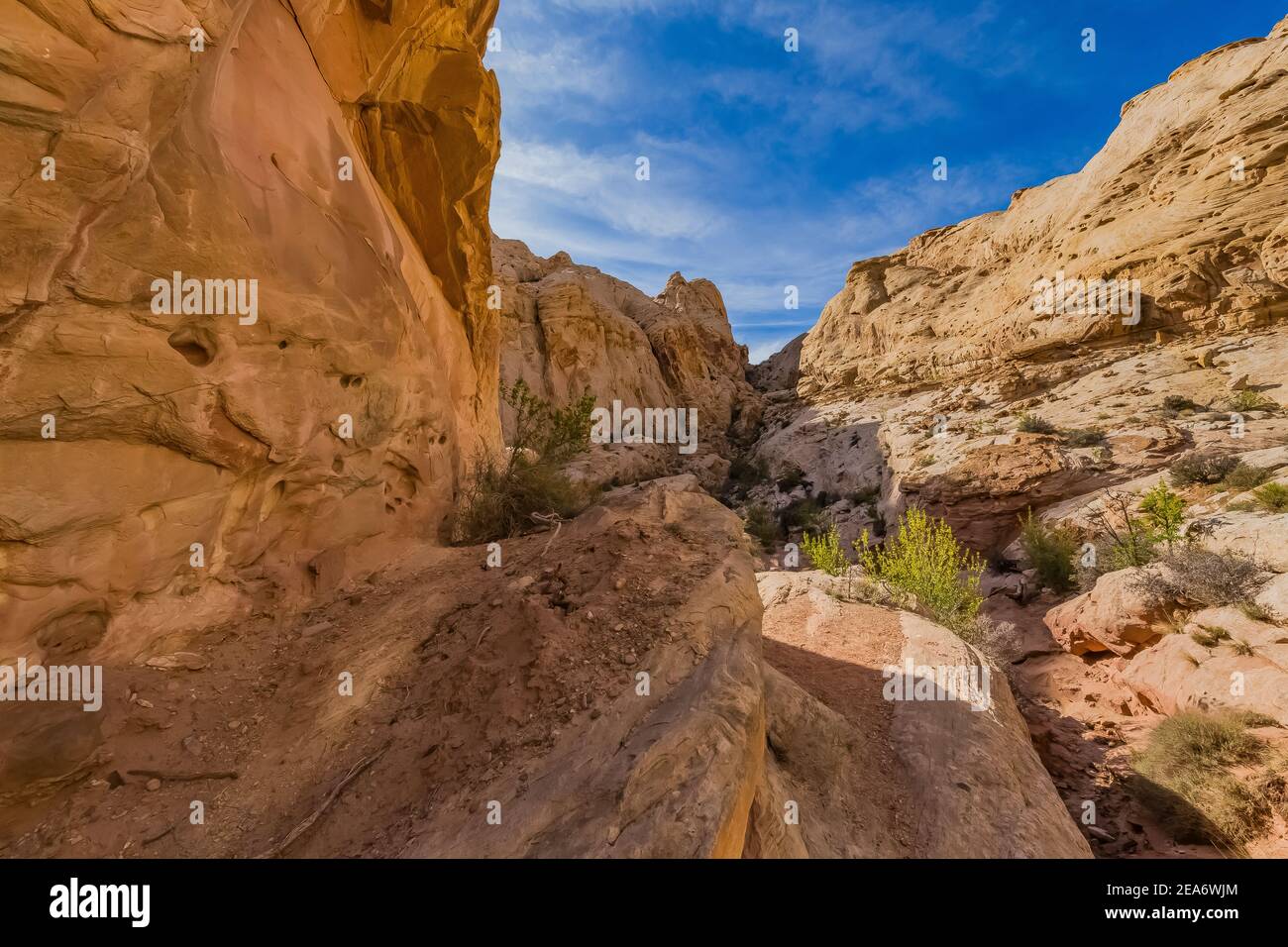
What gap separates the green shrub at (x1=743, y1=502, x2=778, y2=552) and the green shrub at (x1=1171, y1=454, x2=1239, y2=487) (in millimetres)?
11445

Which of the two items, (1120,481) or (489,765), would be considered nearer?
(489,765)

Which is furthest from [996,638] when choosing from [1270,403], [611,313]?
[611,313]

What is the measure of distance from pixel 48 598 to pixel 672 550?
3.94 m

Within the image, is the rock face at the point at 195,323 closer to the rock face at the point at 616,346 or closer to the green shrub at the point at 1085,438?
the rock face at the point at 616,346

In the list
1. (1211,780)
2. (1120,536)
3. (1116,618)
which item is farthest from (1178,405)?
(1211,780)

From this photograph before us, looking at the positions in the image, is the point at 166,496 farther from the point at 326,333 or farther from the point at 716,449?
the point at 716,449

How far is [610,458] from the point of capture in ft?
83.6

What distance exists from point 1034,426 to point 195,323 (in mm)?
22308

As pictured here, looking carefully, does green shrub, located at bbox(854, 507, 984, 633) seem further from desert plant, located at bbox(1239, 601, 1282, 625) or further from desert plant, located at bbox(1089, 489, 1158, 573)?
desert plant, located at bbox(1089, 489, 1158, 573)

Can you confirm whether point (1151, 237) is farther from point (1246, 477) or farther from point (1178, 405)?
point (1246, 477)

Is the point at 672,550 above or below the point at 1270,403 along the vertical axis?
below

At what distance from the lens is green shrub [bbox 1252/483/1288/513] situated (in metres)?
9.13

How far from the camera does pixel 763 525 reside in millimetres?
20750

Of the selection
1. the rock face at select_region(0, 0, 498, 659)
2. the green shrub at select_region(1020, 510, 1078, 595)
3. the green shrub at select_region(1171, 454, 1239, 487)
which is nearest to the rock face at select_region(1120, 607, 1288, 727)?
the green shrub at select_region(1020, 510, 1078, 595)
